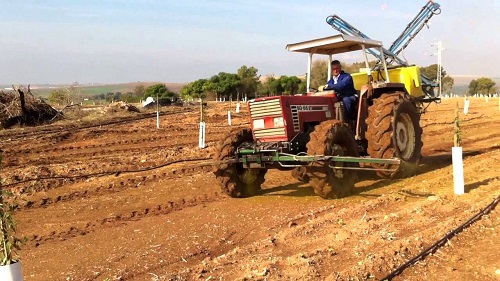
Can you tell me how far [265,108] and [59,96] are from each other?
3000 centimetres

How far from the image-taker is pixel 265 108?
26.3 feet

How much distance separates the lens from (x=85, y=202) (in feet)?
28.7

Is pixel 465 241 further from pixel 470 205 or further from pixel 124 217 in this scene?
pixel 124 217

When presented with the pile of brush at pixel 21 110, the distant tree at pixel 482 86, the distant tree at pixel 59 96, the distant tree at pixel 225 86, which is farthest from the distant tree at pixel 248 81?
the distant tree at pixel 482 86

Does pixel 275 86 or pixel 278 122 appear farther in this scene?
pixel 275 86

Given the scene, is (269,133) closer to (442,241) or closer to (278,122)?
(278,122)

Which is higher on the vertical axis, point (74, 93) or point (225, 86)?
point (225, 86)

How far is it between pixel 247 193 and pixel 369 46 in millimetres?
3500

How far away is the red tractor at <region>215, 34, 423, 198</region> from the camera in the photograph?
749 cm

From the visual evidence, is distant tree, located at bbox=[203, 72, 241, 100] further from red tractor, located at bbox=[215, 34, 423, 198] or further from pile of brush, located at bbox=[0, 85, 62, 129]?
red tractor, located at bbox=[215, 34, 423, 198]

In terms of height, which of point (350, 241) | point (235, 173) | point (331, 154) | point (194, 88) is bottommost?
point (350, 241)

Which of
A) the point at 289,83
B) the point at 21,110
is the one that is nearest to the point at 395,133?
the point at 21,110

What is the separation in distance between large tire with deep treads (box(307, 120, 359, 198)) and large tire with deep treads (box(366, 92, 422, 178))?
636 millimetres

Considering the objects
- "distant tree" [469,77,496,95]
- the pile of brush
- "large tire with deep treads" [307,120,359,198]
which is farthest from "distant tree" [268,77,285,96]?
"large tire with deep treads" [307,120,359,198]
